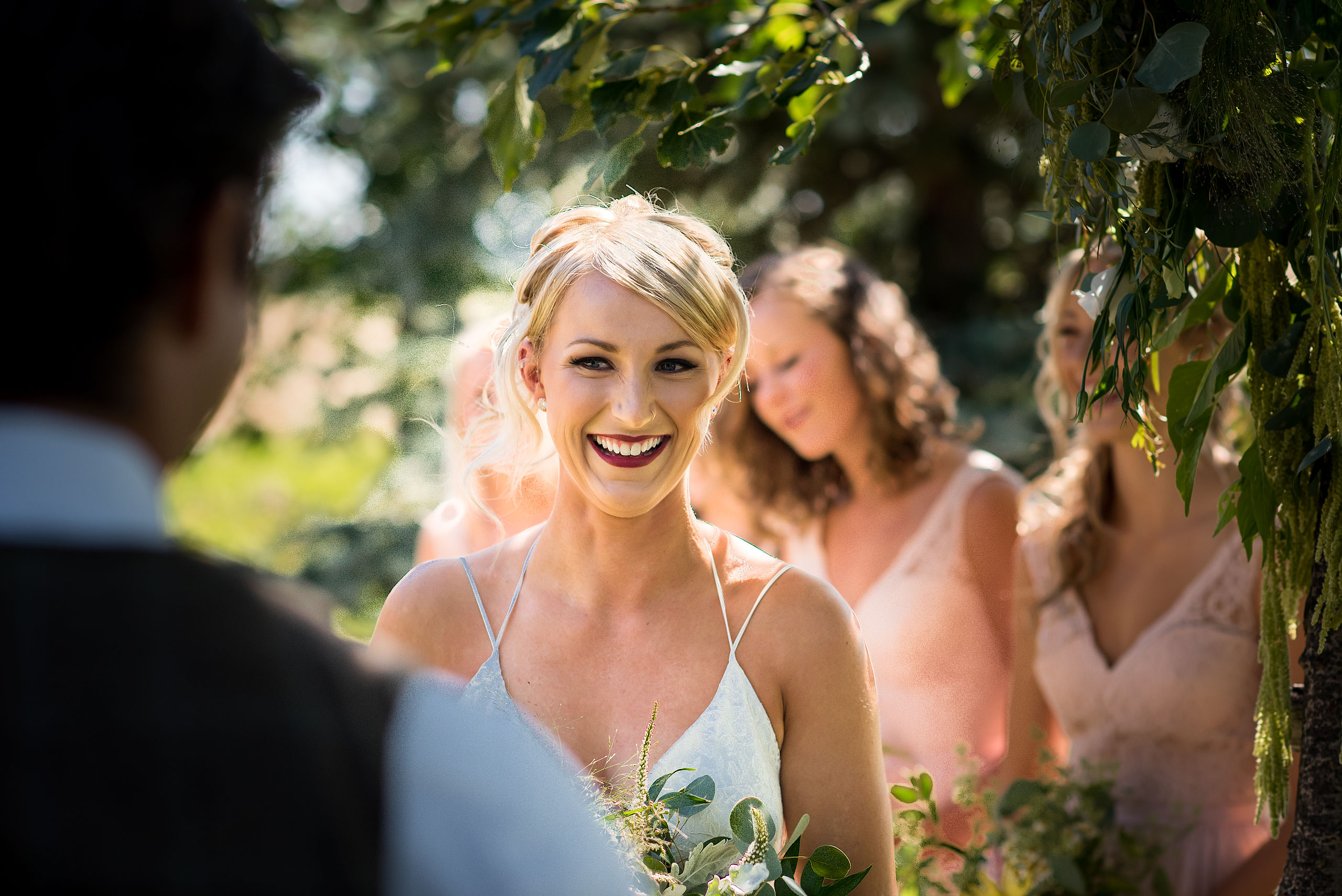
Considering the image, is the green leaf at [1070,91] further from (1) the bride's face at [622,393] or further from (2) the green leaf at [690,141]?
(1) the bride's face at [622,393]

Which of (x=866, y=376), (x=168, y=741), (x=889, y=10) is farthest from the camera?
(x=866, y=376)

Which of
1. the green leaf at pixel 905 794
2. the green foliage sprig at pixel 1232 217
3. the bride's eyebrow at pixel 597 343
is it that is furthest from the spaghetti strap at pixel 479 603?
the green foliage sprig at pixel 1232 217

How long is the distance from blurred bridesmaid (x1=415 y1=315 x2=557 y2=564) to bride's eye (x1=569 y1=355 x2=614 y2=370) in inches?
55.4

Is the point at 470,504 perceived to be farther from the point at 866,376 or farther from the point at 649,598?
the point at 649,598

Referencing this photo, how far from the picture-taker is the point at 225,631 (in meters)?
0.68

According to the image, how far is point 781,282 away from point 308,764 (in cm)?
290

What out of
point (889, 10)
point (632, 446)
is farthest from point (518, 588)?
point (889, 10)

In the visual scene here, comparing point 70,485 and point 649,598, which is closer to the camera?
point 70,485

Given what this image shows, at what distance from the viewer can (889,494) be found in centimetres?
345

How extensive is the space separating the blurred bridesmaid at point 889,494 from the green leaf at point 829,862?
1572mm

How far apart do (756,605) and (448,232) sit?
376 centimetres

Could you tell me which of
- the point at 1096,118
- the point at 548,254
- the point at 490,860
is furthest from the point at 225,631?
the point at 548,254

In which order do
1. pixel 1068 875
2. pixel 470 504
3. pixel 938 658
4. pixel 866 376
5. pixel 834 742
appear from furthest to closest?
pixel 470 504
pixel 866 376
pixel 938 658
pixel 1068 875
pixel 834 742

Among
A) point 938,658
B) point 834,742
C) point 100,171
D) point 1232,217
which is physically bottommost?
point 938,658
